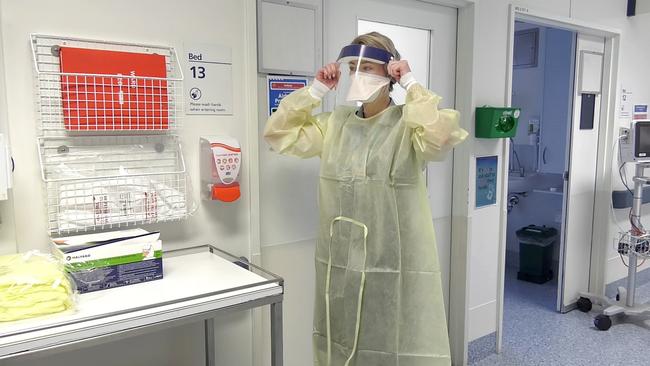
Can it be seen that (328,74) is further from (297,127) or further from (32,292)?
(32,292)

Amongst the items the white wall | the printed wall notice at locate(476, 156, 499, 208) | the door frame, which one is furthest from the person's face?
the door frame

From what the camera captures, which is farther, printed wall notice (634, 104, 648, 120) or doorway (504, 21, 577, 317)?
doorway (504, 21, 577, 317)

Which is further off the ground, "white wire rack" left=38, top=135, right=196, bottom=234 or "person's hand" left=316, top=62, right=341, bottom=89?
"person's hand" left=316, top=62, right=341, bottom=89

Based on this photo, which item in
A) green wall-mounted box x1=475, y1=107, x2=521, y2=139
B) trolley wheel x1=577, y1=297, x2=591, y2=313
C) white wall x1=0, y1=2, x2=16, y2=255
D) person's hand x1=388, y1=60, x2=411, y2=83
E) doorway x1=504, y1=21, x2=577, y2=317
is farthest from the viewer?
doorway x1=504, y1=21, x2=577, y2=317

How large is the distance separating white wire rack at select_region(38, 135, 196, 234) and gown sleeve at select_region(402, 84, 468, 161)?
81 centimetres

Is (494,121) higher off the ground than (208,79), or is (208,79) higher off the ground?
(208,79)

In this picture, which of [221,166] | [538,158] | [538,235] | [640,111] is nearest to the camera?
[221,166]

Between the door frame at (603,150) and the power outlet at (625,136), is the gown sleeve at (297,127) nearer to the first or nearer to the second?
the door frame at (603,150)

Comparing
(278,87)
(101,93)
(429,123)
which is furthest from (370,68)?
(101,93)

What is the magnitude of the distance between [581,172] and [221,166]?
2.85 m

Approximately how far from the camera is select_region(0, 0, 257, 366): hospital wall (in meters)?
1.50

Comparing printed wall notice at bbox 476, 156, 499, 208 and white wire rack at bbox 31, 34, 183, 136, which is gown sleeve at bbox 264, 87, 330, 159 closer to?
white wire rack at bbox 31, 34, 183, 136

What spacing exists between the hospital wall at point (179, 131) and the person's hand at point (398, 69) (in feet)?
1.80

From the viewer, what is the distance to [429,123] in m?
1.55
